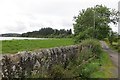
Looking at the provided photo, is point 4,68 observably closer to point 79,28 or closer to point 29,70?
point 29,70

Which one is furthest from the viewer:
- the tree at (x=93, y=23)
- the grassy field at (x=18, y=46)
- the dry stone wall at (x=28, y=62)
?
the tree at (x=93, y=23)

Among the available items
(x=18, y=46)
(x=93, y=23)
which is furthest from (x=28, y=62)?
(x=93, y=23)

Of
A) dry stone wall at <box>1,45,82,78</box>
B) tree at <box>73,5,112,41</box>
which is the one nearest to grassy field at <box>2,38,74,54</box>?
dry stone wall at <box>1,45,82,78</box>

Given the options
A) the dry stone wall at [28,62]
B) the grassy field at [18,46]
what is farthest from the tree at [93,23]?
the dry stone wall at [28,62]

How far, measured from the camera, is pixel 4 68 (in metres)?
9.10

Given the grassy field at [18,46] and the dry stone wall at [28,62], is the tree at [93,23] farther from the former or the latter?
the dry stone wall at [28,62]

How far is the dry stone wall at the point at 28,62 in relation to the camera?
→ 9.25 m

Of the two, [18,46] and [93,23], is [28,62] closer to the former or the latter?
[18,46]

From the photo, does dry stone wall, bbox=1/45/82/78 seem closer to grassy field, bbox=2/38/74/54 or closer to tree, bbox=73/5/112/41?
grassy field, bbox=2/38/74/54

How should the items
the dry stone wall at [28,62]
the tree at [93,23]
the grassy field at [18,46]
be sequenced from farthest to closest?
the tree at [93,23], the grassy field at [18,46], the dry stone wall at [28,62]

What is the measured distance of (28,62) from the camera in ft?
34.8

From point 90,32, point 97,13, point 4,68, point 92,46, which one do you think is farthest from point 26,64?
point 97,13

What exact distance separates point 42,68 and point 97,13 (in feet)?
147

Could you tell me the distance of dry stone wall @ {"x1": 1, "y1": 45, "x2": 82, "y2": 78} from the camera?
30.3 feet
